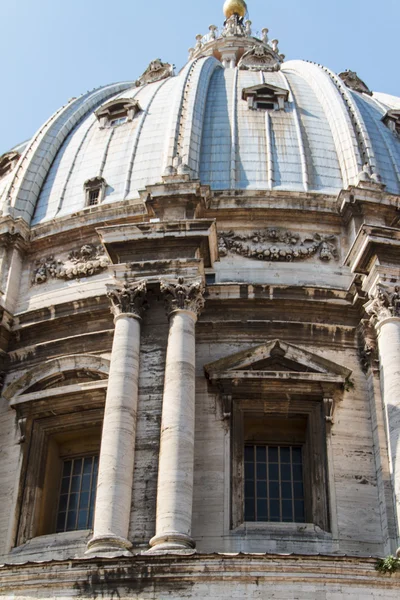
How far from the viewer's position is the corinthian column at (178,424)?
721 inches

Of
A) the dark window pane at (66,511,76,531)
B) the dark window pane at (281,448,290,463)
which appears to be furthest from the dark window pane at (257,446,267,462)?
the dark window pane at (66,511,76,531)

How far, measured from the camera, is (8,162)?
35906 millimetres

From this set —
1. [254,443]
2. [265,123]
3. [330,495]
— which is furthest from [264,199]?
[330,495]

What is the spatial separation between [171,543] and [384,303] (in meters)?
7.87

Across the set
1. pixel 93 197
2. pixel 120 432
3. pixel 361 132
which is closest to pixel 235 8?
pixel 361 132

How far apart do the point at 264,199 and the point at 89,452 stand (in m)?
9.10

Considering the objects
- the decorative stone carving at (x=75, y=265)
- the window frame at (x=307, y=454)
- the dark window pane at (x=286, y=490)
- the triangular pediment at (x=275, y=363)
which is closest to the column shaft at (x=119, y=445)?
the triangular pediment at (x=275, y=363)

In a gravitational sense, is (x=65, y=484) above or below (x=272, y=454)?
below

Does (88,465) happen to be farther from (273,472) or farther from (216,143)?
(216,143)

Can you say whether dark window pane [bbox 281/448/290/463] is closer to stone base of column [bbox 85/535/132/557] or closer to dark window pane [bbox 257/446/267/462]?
dark window pane [bbox 257/446/267/462]

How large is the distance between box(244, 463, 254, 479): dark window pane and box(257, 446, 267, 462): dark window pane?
0.30 metres

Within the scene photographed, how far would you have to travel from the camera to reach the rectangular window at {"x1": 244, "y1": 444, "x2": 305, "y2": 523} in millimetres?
21750

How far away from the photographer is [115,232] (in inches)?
909

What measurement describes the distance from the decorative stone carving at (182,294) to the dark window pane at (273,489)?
15.0ft
